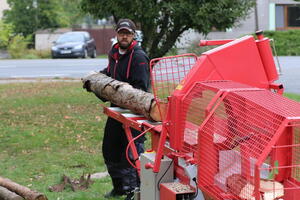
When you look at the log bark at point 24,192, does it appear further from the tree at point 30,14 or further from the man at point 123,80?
the tree at point 30,14

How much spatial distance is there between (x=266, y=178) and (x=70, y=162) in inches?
183

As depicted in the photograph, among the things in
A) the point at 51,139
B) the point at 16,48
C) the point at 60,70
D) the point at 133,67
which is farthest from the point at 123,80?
the point at 16,48

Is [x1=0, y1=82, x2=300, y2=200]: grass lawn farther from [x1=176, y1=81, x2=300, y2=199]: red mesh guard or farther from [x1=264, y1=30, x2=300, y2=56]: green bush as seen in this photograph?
[x1=264, y1=30, x2=300, y2=56]: green bush

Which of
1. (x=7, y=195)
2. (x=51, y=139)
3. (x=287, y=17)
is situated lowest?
(x=51, y=139)

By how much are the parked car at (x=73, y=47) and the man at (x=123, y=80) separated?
24.9 metres

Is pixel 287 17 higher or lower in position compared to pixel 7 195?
lower

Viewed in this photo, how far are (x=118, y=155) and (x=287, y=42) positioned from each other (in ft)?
88.4

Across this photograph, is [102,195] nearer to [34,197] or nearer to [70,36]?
[34,197]

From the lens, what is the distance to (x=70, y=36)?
32.8 metres

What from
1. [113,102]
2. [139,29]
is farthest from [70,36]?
[113,102]

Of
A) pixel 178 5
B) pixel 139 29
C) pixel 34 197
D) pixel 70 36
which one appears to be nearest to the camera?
pixel 34 197

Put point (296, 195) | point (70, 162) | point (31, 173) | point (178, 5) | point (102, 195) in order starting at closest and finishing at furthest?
point (296, 195)
point (102, 195)
point (31, 173)
point (70, 162)
point (178, 5)

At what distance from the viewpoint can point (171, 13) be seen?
1197 centimetres

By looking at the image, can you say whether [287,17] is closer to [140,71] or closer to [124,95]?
[140,71]
